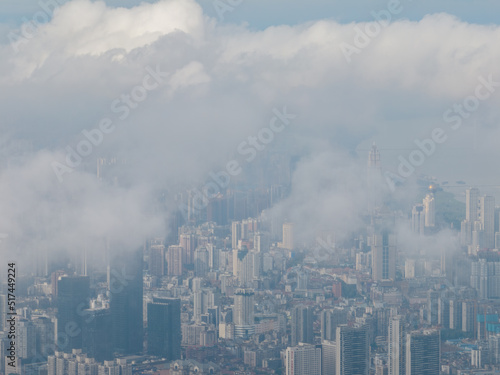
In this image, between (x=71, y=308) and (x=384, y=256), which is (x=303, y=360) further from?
(x=384, y=256)

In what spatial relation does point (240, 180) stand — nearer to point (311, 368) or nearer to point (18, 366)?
point (311, 368)

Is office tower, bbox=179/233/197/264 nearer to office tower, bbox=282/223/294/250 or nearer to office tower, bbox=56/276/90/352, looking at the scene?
office tower, bbox=282/223/294/250

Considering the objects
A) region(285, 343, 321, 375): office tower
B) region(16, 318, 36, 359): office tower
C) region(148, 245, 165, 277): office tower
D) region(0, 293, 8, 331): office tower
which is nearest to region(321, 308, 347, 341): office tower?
region(285, 343, 321, 375): office tower

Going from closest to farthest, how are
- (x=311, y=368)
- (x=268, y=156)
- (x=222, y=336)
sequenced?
(x=311, y=368)
(x=222, y=336)
(x=268, y=156)

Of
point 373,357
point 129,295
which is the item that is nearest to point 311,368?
point 373,357

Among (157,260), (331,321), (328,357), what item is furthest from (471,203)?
(157,260)

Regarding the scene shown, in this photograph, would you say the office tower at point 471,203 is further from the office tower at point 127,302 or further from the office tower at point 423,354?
the office tower at point 127,302
